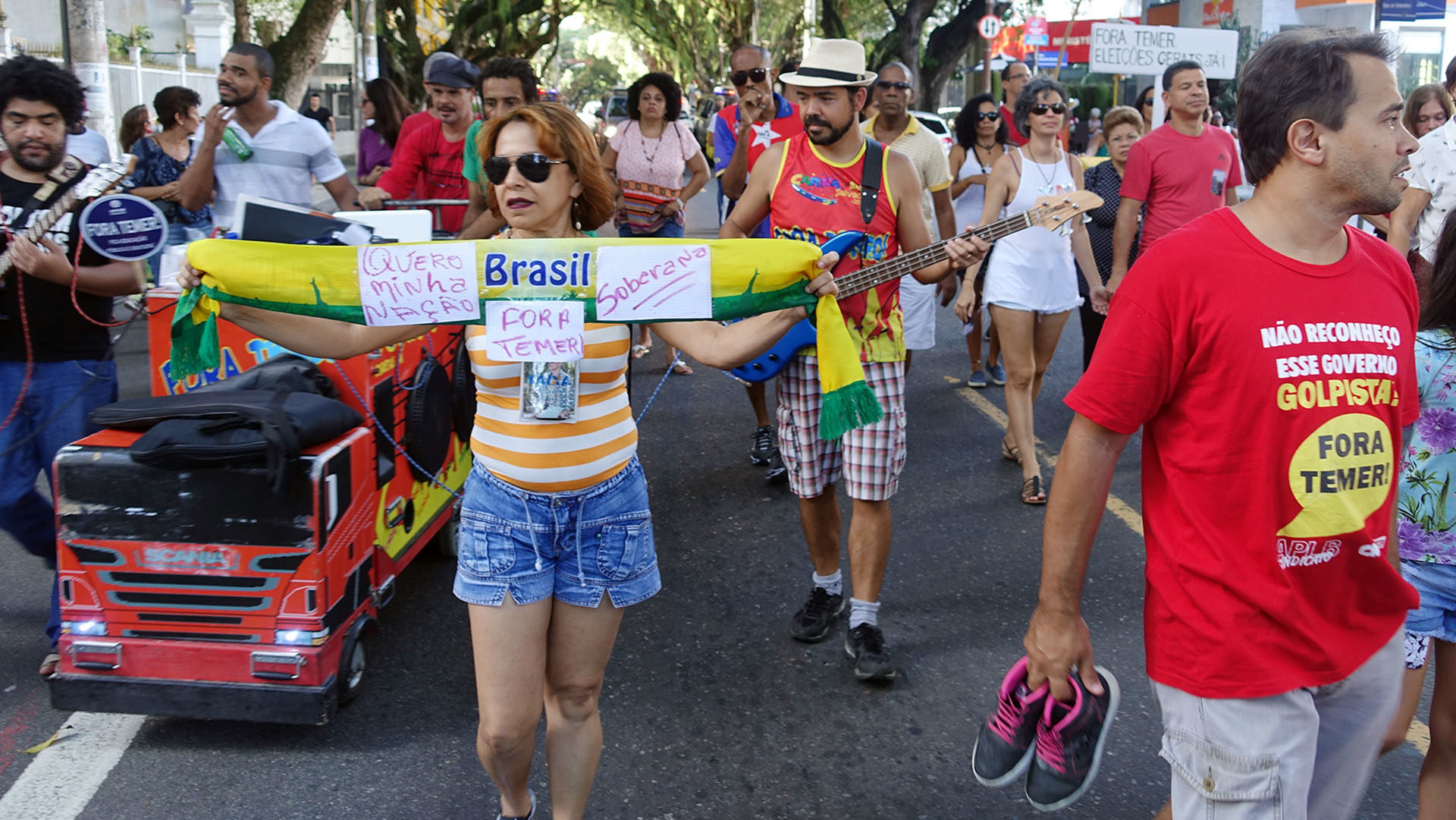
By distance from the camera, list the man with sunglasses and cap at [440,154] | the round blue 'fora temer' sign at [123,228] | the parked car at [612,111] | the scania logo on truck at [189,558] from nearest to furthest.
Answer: the scania logo on truck at [189,558] < the round blue 'fora temer' sign at [123,228] < the man with sunglasses and cap at [440,154] < the parked car at [612,111]

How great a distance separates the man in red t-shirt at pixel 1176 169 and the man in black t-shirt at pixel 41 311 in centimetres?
451

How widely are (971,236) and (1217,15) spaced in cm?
3314

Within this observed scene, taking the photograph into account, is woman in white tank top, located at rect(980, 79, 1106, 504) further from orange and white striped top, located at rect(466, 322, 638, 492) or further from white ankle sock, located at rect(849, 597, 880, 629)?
orange and white striped top, located at rect(466, 322, 638, 492)

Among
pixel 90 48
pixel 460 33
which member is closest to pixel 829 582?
pixel 90 48

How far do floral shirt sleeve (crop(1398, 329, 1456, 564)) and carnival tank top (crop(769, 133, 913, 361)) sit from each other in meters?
1.67

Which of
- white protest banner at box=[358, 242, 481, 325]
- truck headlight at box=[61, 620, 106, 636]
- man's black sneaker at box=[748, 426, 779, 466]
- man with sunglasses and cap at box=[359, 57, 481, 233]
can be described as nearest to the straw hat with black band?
white protest banner at box=[358, 242, 481, 325]

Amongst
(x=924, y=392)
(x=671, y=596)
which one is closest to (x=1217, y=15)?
(x=924, y=392)

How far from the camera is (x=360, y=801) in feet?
10.6

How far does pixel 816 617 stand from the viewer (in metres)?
4.30

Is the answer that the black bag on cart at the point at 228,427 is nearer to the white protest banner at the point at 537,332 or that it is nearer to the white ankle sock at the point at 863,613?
the white protest banner at the point at 537,332

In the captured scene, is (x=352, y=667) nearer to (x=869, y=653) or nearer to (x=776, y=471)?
(x=869, y=653)

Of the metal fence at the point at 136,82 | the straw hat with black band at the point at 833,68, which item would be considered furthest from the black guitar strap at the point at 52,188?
the metal fence at the point at 136,82

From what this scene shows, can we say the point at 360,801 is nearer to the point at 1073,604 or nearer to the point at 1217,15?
the point at 1073,604

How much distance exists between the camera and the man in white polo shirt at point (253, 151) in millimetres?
5480
